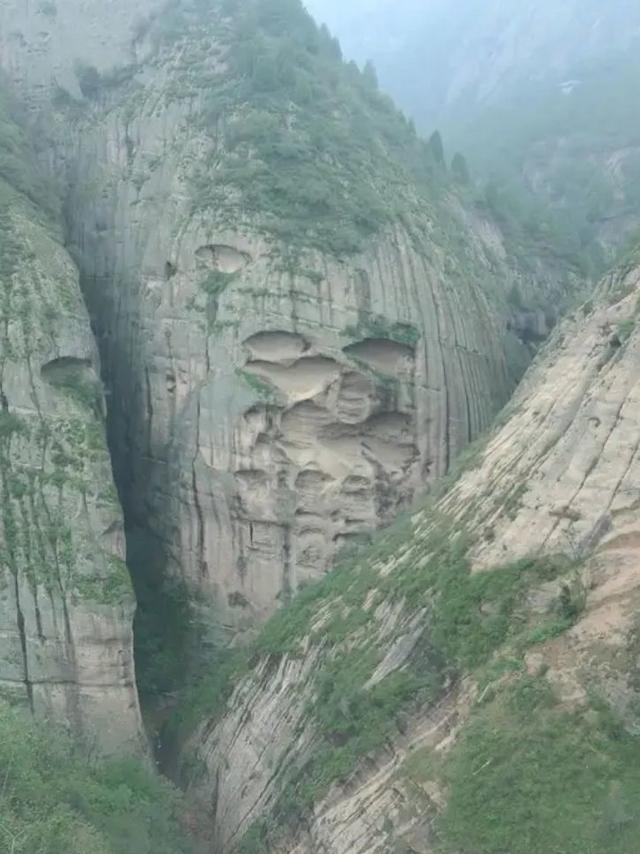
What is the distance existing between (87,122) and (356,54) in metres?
44.1

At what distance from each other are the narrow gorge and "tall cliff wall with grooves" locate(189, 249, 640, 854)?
0.05 meters

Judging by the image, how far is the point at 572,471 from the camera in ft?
46.2

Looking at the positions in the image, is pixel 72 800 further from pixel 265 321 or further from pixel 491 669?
pixel 265 321

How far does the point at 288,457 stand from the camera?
73.7ft

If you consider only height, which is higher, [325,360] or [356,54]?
[356,54]

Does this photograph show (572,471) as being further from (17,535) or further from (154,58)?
(154,58)

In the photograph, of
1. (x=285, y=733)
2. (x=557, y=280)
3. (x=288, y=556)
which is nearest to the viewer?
(x=285, y=733)

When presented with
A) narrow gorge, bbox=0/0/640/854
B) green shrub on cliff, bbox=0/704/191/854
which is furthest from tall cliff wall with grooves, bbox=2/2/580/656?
green shrub on cliff, bbox=0/704/191/854

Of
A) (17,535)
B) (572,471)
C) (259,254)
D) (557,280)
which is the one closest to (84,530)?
(17,535)

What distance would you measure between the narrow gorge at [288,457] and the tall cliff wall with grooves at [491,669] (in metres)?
0.05

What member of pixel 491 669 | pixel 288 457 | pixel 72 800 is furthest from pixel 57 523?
pixel 491 669

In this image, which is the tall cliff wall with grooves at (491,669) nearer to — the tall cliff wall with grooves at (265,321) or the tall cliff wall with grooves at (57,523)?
the tall cliff wall with grooves at (57,523)

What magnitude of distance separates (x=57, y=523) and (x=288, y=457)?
4944 mm

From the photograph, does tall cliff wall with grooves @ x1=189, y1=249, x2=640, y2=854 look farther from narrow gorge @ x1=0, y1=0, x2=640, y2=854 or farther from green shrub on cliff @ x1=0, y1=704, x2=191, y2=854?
green shrub on cliff @ x1=0, y1=704, x2=191, y2=854
